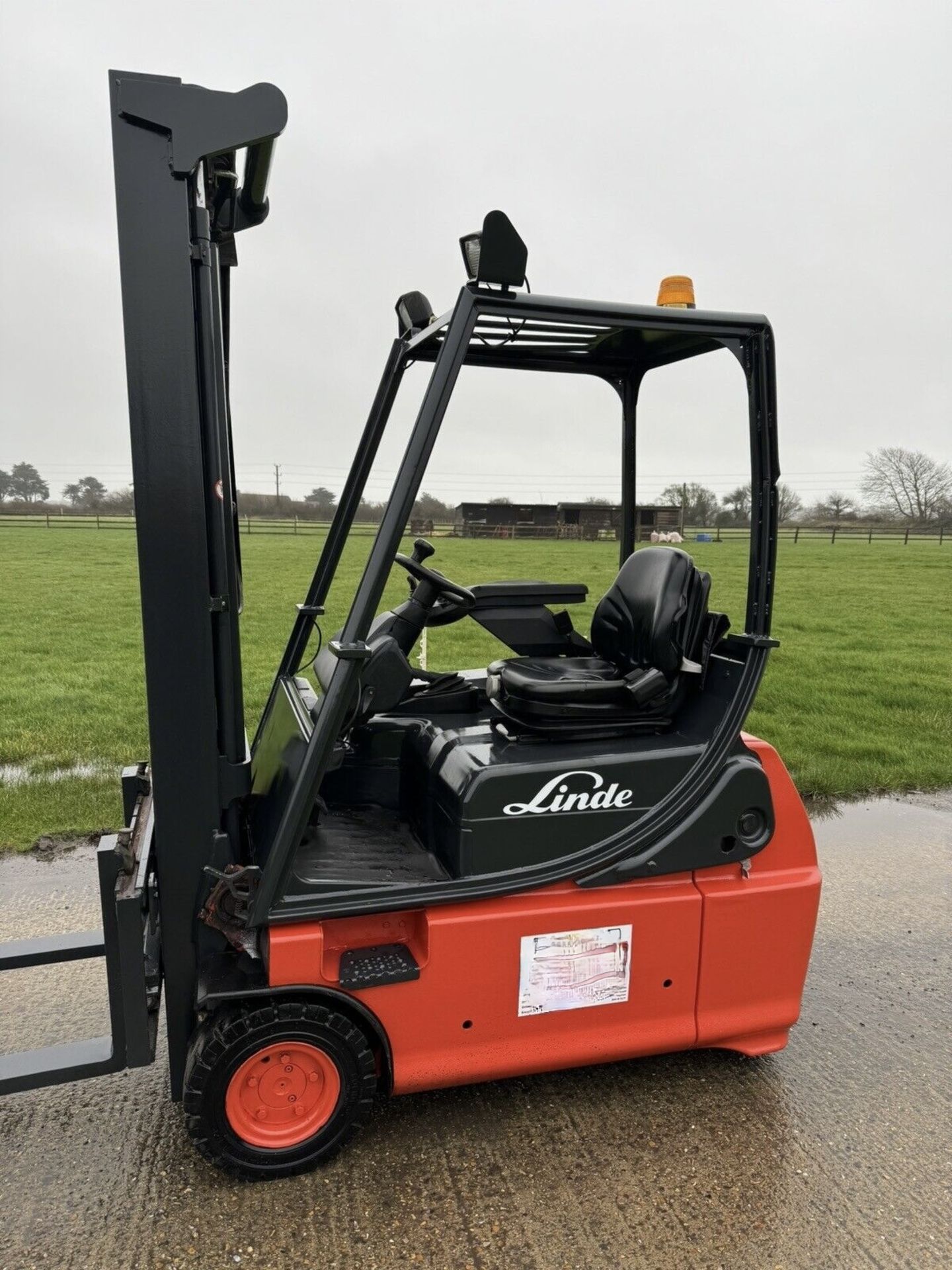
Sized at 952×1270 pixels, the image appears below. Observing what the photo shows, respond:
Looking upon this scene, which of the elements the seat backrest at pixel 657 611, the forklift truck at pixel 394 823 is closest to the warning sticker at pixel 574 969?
the forklift truck at pixel 394 823

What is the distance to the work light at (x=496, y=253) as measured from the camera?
2.34 meters

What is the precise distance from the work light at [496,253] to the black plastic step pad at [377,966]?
6.41 ft

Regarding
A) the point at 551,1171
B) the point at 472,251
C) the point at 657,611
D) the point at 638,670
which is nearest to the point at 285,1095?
the point at 551,1171

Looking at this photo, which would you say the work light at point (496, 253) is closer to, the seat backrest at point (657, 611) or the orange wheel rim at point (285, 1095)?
the seat backrest at point (657, 611)

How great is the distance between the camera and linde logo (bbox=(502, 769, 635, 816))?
2752 millimetres

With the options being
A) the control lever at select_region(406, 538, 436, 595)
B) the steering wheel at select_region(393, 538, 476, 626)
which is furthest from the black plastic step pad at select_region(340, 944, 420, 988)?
the control lever at select_region(406, 538, 436, 595)

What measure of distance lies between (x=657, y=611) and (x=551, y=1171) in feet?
5.90

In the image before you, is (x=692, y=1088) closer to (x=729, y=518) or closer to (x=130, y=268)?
(x=729, y=518)

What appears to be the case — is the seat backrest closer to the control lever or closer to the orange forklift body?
the orange forklift body

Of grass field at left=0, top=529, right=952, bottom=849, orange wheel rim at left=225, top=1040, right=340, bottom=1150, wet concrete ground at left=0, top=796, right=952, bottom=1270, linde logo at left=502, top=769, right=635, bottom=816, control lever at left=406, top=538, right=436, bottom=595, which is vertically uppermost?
control lever at left=406, top=538, right=436, bottom=595

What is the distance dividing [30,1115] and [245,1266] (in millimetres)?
990

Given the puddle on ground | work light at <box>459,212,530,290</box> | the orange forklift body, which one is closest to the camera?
work light at <box>459,212,530,290</box>

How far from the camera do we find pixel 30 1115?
2836mm

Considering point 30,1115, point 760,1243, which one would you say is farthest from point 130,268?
point 760,1243
